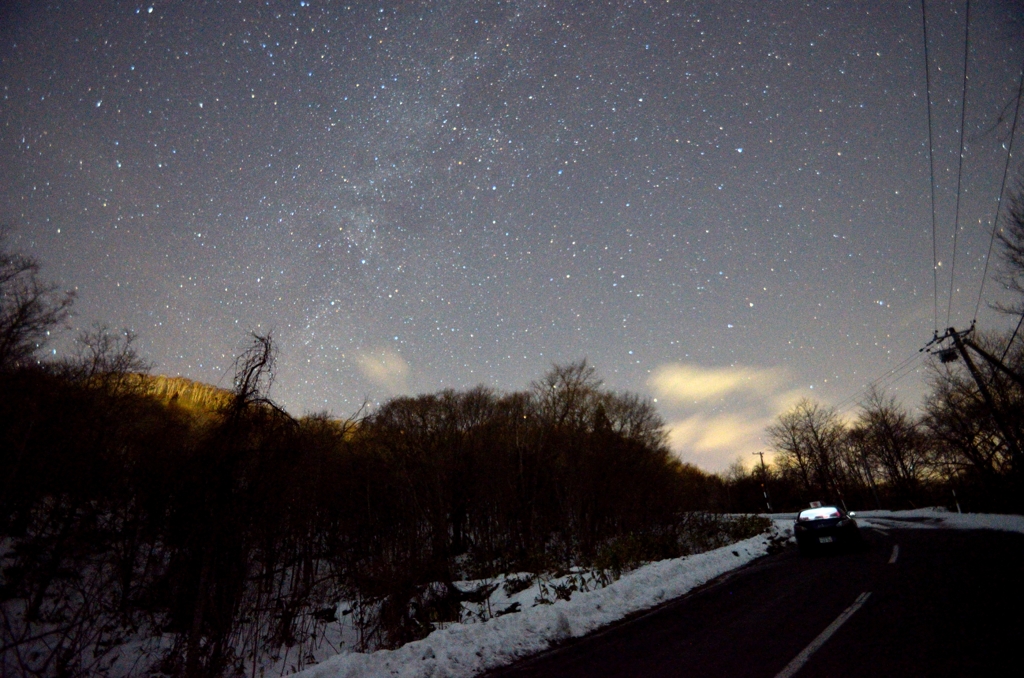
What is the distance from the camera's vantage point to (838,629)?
5812 mm

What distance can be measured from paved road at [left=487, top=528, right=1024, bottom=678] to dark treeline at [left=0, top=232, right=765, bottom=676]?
513 centimetres

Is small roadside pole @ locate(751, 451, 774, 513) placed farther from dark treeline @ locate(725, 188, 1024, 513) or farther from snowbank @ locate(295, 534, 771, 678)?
snowbank @ locate(295, 534, 771, 678)

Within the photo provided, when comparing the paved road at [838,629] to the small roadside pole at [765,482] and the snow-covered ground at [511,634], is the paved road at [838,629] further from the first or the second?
the small roadside pole at [765,482]

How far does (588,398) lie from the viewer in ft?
125

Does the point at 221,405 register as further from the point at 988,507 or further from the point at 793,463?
the point at 793,463

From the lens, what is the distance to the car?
14.3 meters

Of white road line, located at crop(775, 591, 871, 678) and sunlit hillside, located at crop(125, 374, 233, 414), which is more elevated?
sunlit hillside, located at crop(125, 374, 233, 414)

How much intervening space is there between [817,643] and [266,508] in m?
8.76

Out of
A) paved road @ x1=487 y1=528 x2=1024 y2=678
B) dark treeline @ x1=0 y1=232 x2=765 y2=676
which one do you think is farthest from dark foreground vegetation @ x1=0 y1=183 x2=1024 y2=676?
paved road @ x1=487 y1=528 x2=1024 y2=678

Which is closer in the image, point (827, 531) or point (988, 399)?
point (827, 531)

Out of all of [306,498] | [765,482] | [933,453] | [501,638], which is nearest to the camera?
[501,638]

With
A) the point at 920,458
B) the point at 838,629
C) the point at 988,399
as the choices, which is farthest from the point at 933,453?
the point at 838,629

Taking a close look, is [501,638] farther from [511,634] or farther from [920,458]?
[920,458]

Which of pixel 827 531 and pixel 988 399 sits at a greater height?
pixel 988 399
